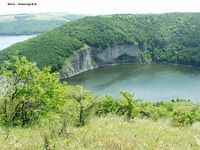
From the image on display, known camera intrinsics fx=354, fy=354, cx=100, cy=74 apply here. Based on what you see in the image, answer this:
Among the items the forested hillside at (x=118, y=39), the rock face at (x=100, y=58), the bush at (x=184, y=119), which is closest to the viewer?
the bush at (x=184, y=119)

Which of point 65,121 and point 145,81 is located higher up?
point 65,121

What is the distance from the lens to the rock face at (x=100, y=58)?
140 meters

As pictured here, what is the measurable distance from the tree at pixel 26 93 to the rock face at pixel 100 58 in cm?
11216

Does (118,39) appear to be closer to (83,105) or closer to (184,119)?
(184,119)

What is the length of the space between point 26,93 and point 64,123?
7.76m

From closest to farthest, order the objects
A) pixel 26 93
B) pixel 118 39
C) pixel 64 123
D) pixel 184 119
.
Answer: pixel 64 123, pixel 26 93, pixel 184 119, pixel 118 39

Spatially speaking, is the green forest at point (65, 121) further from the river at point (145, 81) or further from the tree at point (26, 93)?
the river at point (145, 81)

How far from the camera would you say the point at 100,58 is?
157 m

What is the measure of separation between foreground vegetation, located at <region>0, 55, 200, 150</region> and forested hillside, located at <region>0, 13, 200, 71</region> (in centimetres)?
11628

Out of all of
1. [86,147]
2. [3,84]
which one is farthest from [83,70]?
[86,147]

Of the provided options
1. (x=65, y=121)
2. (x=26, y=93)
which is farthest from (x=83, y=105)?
(x=26, y=93)

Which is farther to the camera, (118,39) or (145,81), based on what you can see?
(118,39)

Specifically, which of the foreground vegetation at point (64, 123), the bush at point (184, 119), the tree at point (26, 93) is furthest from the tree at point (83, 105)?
the bush at point (184, 119)

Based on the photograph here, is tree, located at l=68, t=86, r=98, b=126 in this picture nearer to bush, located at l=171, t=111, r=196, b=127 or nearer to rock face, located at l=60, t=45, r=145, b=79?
bush, located at l=171, t=111, r=196, b=127
